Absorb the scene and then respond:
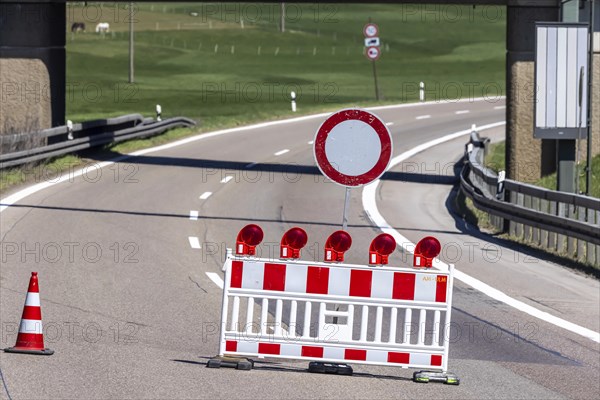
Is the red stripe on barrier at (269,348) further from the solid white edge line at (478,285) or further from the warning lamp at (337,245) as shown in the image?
the solid white edge line at (478,285)

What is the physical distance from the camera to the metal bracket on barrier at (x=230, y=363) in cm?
1062

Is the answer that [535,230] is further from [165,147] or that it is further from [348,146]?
[165,147]

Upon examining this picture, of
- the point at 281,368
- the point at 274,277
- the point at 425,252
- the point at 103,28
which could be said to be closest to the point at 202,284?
the point at 281,368

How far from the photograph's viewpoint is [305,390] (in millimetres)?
10023

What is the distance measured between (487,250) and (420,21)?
425ft

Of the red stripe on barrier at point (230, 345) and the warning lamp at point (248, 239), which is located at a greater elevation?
the warning lamp at point (248, 239)

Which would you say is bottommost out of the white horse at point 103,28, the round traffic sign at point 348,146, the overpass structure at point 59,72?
the round traffic sign at point 348,146

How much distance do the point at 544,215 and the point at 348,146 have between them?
833 centimetres

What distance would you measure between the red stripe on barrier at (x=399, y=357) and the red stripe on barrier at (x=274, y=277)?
104cm

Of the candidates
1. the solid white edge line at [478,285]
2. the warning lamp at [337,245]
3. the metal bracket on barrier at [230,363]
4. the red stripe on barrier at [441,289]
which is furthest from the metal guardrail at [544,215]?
the metal bracket on barrier at [230,363]

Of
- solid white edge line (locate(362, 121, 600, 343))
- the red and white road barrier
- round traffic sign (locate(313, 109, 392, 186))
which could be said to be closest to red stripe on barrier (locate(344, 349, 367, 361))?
the red and white road barrier

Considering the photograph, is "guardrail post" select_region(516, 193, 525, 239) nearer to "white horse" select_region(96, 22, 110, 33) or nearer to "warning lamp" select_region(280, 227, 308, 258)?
"warning lamp" select_region(280, 227, 308, 258)

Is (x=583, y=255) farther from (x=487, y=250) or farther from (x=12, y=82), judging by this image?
(x=12, y=82)

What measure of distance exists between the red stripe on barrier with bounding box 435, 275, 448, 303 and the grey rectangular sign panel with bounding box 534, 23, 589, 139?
11906mm
